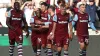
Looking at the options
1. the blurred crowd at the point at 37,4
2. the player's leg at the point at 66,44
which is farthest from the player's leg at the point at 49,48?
the blurred crowd at the point at 37,4

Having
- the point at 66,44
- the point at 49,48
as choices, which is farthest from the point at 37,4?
the point at 66,44

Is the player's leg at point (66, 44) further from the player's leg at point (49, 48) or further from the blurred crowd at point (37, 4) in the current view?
the blurred crowd at point (37, 4)

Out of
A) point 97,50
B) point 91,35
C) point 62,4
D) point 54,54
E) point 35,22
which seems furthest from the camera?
point 91,35

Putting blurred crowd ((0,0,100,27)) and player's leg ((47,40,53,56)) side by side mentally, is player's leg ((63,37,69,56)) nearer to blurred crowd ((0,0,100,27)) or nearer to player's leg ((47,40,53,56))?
player's leg ((47,40,53,56))

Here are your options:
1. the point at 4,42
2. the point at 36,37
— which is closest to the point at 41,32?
the point at 36,37

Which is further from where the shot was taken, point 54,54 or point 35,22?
point 54,54

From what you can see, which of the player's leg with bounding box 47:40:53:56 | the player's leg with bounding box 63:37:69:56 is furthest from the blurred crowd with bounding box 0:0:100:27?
the player's leg with bounding box 63:37:69:56

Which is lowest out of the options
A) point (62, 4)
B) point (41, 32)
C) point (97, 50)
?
point (97, 50)

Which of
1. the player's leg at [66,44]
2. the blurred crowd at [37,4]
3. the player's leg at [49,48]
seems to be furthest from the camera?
the blurred crowd at [37,4]

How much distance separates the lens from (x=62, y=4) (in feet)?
50.3

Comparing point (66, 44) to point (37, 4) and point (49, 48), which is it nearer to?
point (49, 48)

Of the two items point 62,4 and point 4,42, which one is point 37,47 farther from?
point 4,42

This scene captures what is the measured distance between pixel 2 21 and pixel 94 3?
188 inches

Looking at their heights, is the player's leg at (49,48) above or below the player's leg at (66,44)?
below
